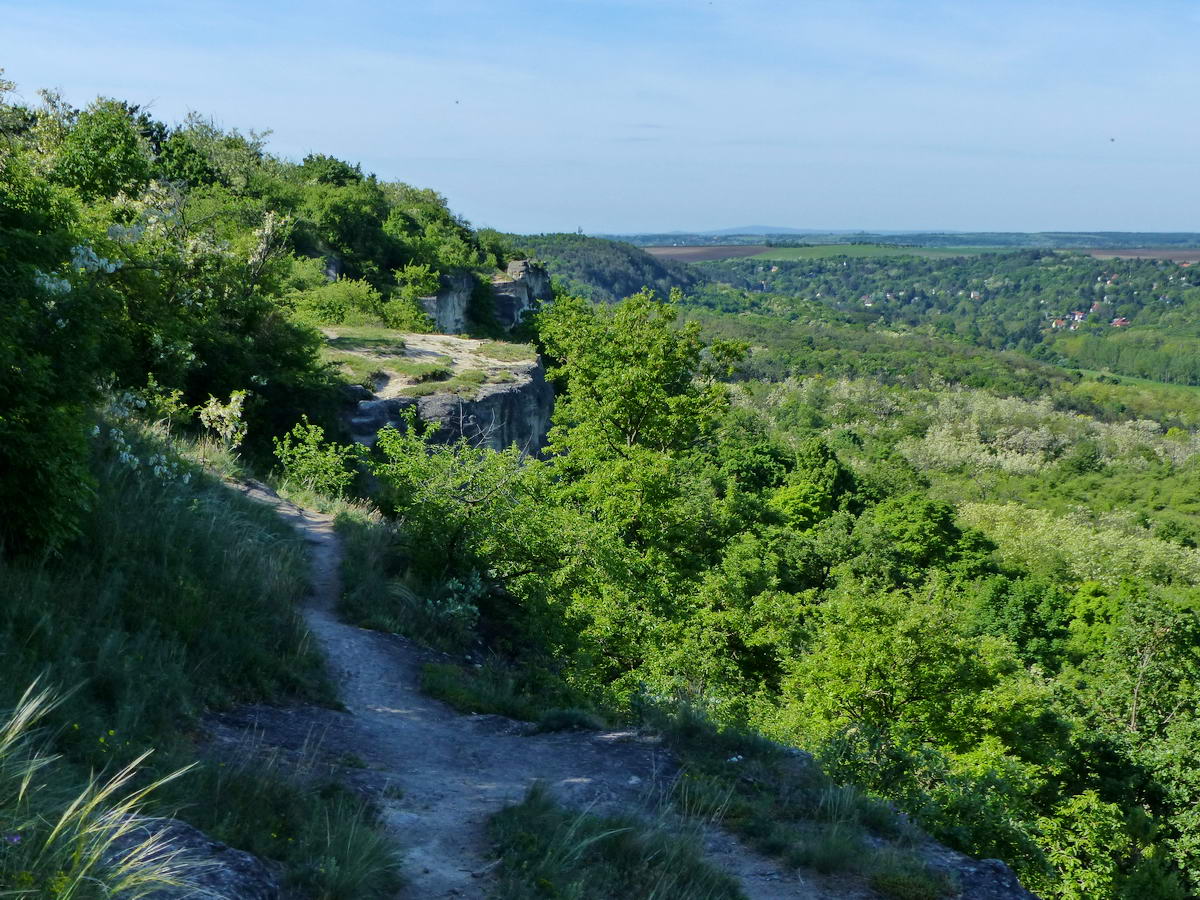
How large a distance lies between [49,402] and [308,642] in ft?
9.65

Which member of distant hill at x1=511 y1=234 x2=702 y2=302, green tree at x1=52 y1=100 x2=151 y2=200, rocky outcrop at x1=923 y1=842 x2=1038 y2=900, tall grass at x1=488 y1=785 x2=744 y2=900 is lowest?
rocky outcrop at x1=923 y1=842 x2=1038 y2=900

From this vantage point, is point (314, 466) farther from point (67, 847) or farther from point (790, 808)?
point (67, 847)

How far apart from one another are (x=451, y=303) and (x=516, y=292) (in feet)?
41.1

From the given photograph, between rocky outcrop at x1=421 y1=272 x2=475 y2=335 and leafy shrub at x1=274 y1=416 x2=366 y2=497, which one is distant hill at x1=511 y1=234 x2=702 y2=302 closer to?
rocky outcrop at x1=421 y1=272 x2=475 y2=335

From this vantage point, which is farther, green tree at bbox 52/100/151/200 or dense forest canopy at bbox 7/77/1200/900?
green tree at bbox 52/100/151/200

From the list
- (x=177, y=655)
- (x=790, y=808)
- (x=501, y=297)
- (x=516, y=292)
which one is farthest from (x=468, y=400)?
(x=516, y=292)

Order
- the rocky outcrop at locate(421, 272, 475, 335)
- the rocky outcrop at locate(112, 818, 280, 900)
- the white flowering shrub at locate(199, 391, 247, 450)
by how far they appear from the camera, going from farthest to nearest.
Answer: the rocky outcrop at locate(421, 272, 475, 335) < the white flowering shrub at locate(199, 391, 247, 450) < the rocky outcrop at locate(112, 818, 280, 900)

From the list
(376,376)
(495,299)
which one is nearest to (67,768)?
(376,376)

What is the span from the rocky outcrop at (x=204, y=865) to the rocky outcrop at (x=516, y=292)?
4568 centimetres

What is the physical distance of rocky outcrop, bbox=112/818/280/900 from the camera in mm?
3689

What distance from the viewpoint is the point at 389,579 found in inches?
475

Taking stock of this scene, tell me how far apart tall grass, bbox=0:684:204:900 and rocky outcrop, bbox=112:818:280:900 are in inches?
0.7

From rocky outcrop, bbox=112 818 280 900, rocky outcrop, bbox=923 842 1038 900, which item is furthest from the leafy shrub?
rocky outcrop, bbox=112 818 280 900

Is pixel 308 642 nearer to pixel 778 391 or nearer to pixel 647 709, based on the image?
pixel 647 709
